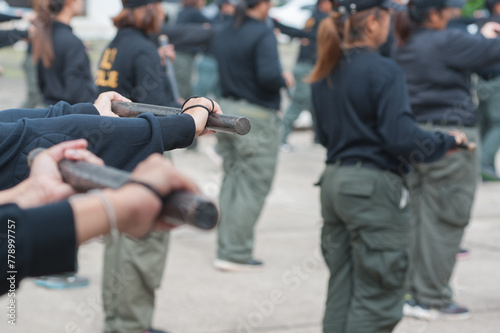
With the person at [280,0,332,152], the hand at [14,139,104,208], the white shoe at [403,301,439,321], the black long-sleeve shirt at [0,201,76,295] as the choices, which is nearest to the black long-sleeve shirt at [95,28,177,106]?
the white shoe at [403,301,439,321]

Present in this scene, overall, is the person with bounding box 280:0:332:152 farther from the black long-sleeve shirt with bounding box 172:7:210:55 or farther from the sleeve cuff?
the sleeve cuff

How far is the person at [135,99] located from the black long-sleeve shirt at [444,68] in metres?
1.50

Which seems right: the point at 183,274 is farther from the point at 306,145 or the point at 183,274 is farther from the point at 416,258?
the point at 306,145

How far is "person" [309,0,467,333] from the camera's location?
344 centimetres

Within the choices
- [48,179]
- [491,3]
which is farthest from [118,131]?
[491,3]

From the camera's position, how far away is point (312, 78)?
146 inches

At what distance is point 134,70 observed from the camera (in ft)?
14.1

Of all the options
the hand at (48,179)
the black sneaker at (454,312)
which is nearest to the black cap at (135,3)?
the black sneaker at (454,312)

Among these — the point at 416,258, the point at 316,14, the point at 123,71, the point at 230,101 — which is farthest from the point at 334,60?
the point at 316,14

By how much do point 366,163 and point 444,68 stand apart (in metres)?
1.33

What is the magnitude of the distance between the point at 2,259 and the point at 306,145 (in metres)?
9.16

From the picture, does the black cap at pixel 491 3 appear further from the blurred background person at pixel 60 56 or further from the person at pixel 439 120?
the blurred background person at pixel 60 56

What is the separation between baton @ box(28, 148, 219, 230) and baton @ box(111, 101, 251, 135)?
0.71 metres

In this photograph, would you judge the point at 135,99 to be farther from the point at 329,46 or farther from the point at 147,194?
the point at 147,194
